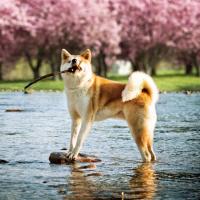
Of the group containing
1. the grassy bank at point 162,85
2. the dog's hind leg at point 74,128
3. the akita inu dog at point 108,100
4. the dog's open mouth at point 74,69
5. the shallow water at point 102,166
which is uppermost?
the dog's open mouth at point 74,69

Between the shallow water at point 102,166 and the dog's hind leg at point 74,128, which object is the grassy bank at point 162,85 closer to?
the shallow water at point 102,166

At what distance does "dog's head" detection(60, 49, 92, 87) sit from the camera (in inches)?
544

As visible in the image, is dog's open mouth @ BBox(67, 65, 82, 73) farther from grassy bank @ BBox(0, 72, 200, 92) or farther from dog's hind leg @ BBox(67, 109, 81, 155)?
grassy bank @ BBox(0, 72, 200, 92)

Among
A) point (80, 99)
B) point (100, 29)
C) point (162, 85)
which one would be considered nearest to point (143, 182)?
point (80, 99)

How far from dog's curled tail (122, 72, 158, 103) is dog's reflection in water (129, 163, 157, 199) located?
1282 mm

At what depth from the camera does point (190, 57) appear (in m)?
80.8

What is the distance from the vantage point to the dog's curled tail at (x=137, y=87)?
13891 mm

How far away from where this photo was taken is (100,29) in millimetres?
66625

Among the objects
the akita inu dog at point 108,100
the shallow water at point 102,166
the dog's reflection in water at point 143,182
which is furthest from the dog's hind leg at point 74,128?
the dog's reflection in water at point 143,182

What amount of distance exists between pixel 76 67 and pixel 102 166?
6.14 feet

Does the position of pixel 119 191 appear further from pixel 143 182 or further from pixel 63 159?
pixel 63 159

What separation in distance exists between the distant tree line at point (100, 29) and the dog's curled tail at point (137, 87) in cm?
4918

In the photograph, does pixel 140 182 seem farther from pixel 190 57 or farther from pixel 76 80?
pixel 190 57

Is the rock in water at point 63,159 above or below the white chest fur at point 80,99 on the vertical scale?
below
